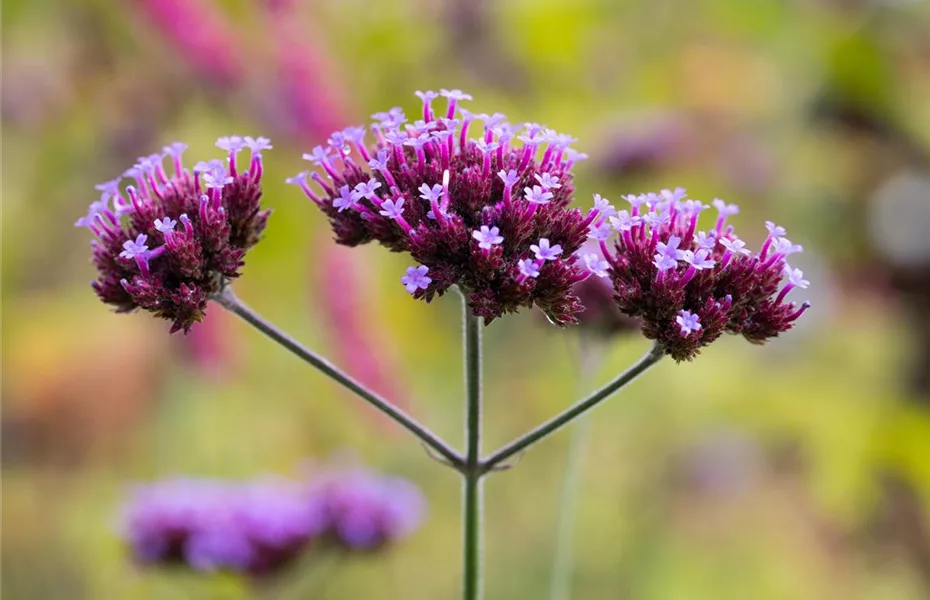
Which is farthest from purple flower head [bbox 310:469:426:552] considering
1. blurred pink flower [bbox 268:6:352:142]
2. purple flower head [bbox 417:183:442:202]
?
purple flower head [bbox 417:183:442:202]

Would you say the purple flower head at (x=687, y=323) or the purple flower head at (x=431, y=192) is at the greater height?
the purple flower head at (x=431, y=192)

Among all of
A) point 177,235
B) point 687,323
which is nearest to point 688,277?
point 687,323

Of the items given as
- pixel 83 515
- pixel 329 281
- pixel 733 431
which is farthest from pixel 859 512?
pixel 83 515

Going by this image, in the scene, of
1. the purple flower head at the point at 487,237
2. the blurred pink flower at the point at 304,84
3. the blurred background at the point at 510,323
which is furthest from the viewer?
the blurred background at the point at 510,323

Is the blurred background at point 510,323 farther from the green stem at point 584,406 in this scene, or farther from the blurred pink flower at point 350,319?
the green stem at point 584,406

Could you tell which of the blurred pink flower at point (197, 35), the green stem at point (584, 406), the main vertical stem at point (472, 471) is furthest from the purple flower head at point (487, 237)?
the blurred pink flower at point (197, 35)

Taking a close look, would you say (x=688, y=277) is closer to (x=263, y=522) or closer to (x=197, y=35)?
(x=263, y=522)

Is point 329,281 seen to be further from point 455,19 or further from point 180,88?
point 455,19

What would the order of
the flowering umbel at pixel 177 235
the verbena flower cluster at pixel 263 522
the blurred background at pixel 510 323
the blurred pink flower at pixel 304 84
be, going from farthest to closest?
the blurred background at pixel 510 323
the blurred pink flower at pixel 304 84
the verbena flower cluster at pixel 263 522
the flowering umbel at pixel 177 235
